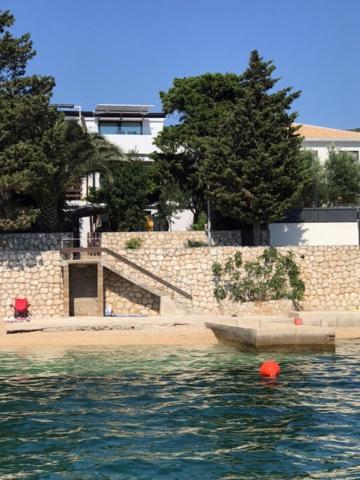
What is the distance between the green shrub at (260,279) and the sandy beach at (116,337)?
5.38 metres

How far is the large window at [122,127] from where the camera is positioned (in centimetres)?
5603

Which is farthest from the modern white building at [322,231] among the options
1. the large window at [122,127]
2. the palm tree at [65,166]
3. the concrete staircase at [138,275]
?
the large window at [122,127]

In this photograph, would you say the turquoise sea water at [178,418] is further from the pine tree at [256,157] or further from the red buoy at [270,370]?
the pine tree at [256,157]

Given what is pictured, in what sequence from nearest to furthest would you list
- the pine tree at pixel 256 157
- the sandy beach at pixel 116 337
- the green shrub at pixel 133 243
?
the sandy beach at pixel 116 337, the pine tree at pixel 256 157, the green shrub at pixel 133 243

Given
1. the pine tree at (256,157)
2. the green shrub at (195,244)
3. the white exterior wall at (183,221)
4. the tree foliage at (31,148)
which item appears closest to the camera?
the tree foliage at (31,148)

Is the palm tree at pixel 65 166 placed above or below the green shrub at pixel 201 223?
above

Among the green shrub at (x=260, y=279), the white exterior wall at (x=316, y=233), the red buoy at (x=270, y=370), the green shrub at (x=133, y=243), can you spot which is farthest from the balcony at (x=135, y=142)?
the red buoy at (x=270, y=370)

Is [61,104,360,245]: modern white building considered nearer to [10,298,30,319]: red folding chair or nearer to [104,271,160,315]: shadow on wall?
[104,271,160,315]: shadow on wall

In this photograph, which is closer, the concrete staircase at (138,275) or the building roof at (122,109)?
the concrete staircase at (138,275)

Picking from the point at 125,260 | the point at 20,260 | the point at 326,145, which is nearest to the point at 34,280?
the point at 20,260

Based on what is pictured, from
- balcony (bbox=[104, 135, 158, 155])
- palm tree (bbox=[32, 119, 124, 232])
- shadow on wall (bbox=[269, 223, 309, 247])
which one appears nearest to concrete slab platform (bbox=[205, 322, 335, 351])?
shadow on wall (bbox=[269, 223, 309, 247])

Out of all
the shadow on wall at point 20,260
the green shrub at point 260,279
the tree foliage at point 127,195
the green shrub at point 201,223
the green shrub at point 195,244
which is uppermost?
the tree foliage at point 127,195

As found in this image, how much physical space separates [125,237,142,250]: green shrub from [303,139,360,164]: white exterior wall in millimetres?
20063

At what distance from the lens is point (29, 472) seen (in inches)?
392
